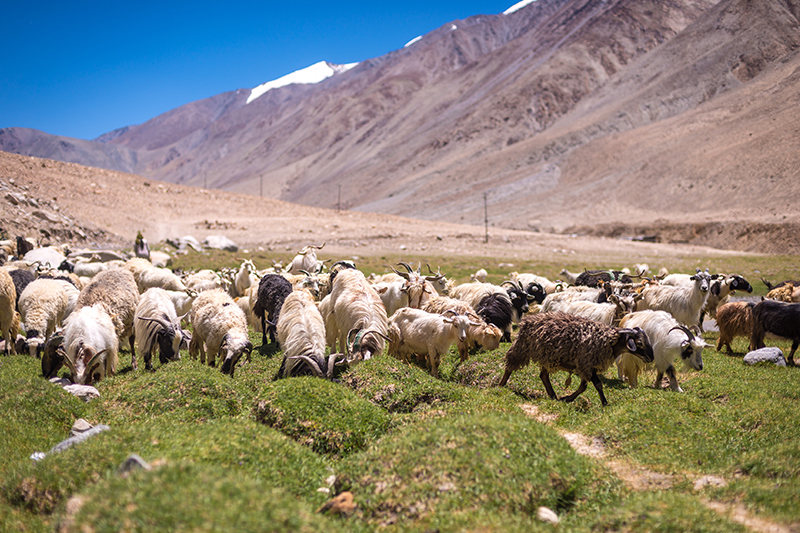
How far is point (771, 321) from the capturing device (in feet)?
37.8

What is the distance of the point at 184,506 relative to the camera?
3635mm

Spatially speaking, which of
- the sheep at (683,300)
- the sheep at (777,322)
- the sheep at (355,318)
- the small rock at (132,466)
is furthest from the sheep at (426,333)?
the sheep at (777,322)

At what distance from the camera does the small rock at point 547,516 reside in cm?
495

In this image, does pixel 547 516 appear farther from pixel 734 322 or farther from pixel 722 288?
pixel 722 288

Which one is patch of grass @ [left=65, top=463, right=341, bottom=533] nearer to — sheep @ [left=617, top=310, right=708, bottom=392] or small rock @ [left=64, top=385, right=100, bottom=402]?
small rock @ [left=64, top=385, right=100, bottom=402]

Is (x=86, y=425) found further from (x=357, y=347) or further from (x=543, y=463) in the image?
(x=543, y=463)

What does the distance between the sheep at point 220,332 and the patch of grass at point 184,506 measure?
18.1 ft

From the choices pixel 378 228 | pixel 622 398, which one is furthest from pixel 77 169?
pixel 622 398

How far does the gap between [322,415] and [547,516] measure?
3130 millimetres

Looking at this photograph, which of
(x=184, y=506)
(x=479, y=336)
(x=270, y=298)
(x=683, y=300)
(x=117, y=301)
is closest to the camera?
(x=184, y=506)

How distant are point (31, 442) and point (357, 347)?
5.03 meters

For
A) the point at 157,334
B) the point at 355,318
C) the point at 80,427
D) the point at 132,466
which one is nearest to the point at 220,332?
the point at 157,334

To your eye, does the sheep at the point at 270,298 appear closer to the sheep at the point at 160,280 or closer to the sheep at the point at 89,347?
the sheep at the point at 89,347

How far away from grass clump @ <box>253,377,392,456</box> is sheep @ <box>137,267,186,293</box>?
10.2 m
